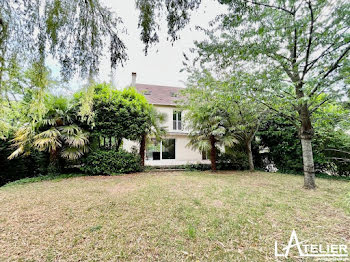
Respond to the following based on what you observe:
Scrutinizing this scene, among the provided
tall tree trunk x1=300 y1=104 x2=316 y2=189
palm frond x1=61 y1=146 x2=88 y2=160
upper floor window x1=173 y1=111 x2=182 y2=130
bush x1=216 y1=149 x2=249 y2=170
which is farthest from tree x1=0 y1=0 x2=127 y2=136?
upper floor window x1=173 y1=111 x2=182 y2=130

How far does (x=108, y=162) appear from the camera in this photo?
7.01 m

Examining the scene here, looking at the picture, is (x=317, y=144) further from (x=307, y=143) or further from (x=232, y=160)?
(x=232, y=160)

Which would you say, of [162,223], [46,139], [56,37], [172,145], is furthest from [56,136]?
[172,145]

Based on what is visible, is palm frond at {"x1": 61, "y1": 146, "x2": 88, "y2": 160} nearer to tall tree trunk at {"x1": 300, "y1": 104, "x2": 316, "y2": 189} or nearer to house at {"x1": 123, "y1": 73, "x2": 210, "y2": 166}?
house at {"x1": 123, "y1": 73, "x2": 210, "y2": 166}

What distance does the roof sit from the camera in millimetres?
13319

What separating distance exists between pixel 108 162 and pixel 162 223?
519 centimetres

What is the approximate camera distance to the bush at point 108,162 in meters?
6.80

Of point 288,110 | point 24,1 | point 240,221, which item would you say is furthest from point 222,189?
point 24,1

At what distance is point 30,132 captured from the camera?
18.9ft

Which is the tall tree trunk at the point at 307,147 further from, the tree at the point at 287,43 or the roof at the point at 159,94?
the roof at the point at 159,94

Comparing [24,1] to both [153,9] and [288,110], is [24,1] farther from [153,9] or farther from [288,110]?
[288,110]

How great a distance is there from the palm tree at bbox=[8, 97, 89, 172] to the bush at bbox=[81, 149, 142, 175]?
0.57m

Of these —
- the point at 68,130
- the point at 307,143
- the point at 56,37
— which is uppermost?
the point at 56,37

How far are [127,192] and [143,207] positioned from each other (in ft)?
4.30
